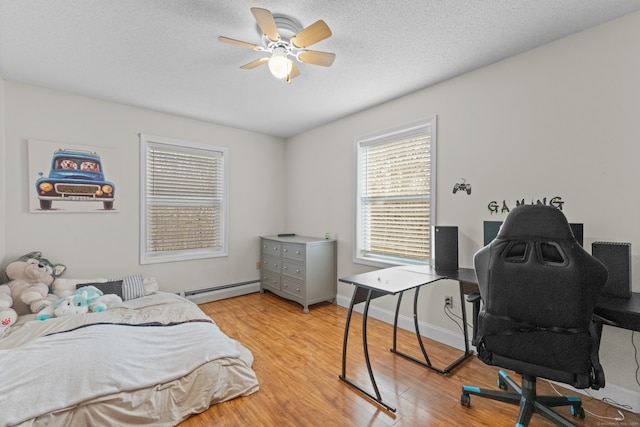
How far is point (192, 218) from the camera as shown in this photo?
394 centimetres

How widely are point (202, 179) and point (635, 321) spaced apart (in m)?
4.33

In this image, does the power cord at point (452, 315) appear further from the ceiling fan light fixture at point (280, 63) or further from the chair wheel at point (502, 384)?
the ceiling fan light fixture at point (280, 63)

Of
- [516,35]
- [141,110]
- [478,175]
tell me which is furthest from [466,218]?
[141,110]

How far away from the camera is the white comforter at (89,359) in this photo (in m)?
1.45

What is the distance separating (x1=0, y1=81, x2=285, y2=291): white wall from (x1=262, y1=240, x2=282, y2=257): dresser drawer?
0.23 metres

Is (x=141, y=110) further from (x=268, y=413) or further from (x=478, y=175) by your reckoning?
(x=478, y=175)

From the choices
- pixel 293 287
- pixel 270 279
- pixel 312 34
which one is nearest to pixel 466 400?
pixel 293 287

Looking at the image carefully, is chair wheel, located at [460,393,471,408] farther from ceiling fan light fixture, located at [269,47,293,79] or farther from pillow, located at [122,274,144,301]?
pillow, located at [122,274,144,301]

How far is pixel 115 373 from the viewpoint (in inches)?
64.4

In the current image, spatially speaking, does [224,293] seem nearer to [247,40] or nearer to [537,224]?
[247,40]

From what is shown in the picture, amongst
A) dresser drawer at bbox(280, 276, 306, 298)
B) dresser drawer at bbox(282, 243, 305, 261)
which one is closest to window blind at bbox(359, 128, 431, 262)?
dresser drawer at bbox(282, 243, 305, 261)

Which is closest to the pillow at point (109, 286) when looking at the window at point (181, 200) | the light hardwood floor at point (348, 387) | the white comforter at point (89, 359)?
the window at point (181, 200)

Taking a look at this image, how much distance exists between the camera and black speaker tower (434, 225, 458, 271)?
2473mm

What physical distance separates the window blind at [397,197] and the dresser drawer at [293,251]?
81cm
